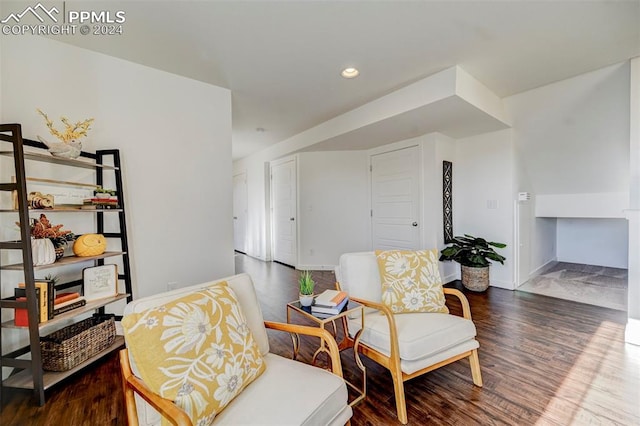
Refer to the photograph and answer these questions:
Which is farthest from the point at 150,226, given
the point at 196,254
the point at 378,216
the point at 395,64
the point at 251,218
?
the point at 251,218

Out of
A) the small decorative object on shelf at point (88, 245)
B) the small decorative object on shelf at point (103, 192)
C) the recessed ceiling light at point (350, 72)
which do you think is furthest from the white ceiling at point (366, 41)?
the small decorative object on shelf at point (88, 245)

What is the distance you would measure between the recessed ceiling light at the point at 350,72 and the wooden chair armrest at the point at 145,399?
2.61m

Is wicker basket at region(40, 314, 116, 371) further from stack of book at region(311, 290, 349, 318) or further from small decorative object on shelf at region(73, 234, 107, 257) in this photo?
stack of book at region(311, 290, 349, 318)

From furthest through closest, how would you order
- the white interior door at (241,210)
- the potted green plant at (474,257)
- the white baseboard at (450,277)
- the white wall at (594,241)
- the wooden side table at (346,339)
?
the white interior door at (241,210) < the white wall at (594,241) < the white baseboard at (450,277) < the potted green plant at (474,257) < the wooden side table at (346,339)

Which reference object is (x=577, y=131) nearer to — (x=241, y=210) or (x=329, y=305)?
(x=329, y=305)

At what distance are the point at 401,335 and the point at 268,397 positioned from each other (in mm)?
831

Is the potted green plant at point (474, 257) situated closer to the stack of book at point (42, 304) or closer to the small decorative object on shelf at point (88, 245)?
the small decorative object on shelf at point (88, 245)

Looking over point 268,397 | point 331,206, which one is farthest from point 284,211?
point 268,397

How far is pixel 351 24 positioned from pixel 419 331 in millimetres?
2086

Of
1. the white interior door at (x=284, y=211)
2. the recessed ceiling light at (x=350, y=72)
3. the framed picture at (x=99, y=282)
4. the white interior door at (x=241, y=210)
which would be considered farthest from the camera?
the white interior door at (x=241, y=210)

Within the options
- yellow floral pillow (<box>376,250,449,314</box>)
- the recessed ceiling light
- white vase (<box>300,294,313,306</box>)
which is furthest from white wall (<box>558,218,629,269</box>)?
white vase (<box>300,294,313,306</box>)

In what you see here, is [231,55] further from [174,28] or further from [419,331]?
[419,331]

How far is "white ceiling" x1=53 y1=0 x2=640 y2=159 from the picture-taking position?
71.8 inches

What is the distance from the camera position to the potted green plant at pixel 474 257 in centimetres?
359
